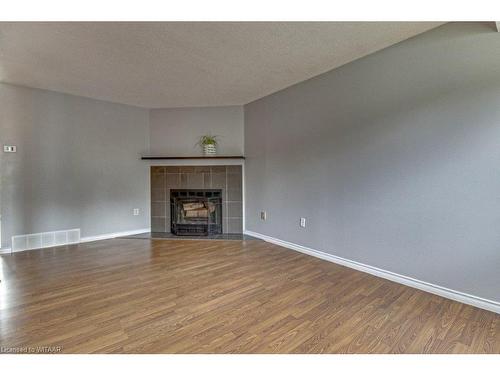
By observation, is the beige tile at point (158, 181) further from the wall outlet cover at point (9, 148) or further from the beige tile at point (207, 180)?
the wall outlet cover at point (9, 148)

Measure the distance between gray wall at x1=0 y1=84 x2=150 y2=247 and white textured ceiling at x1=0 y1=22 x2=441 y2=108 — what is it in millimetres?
386

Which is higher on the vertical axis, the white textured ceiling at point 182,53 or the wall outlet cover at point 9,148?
the white textured ceiling at point 182,53

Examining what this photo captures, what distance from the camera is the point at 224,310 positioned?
6.01 feet

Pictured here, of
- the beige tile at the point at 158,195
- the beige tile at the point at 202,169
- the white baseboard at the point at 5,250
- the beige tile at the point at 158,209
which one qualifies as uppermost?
the beige tile at the point at 202,169

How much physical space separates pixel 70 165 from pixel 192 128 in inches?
78.7

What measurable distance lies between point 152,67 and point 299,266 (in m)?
2.85

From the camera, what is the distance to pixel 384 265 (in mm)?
2424

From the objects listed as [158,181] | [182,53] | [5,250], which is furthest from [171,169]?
[5,250]

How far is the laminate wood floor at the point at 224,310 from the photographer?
1.44 m

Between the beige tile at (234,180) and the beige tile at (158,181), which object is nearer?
the beige tile at (234,180)

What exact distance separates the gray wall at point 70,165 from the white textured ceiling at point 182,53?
1.27 ft

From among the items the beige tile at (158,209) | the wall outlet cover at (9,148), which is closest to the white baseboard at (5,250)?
the wall outlet cover at (9,148)
